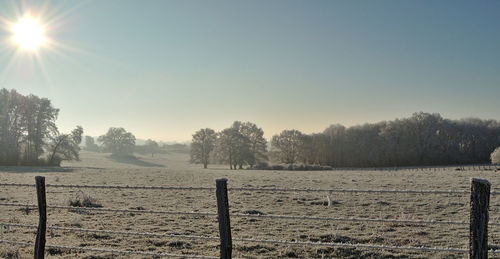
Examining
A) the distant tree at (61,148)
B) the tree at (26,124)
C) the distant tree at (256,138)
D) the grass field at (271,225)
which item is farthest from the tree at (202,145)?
the grass field at (271,225)

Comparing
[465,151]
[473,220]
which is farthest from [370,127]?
[473,220]

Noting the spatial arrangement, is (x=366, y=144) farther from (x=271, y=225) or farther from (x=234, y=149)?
(x=271, y=225)

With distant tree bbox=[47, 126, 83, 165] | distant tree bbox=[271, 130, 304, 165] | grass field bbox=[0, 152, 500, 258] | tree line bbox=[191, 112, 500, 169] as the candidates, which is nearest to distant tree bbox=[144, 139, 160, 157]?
tree line bbox=[191, 112, 500, 169]

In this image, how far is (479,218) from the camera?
14.0 feet

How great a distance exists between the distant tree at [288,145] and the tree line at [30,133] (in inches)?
1439

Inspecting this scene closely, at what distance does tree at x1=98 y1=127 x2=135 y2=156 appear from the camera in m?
107

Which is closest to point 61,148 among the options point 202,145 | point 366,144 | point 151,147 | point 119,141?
point 202,145

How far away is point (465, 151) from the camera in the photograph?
2800 inches

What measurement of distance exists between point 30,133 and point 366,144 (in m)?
62.6

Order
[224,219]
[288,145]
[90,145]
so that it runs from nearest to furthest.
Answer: [224,219]
[288,145]
[90,145]

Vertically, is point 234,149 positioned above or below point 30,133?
A: below

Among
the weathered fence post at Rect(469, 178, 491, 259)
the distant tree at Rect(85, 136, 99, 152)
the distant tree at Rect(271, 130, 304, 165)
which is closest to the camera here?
the weathered fence post at Rect(469, 178, 491, 259)

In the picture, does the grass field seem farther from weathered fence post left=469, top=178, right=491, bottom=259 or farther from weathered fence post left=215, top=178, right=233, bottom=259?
weathered fence post left=469, top=178, right=491, bottom=259

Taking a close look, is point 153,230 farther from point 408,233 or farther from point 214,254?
point 408,233
